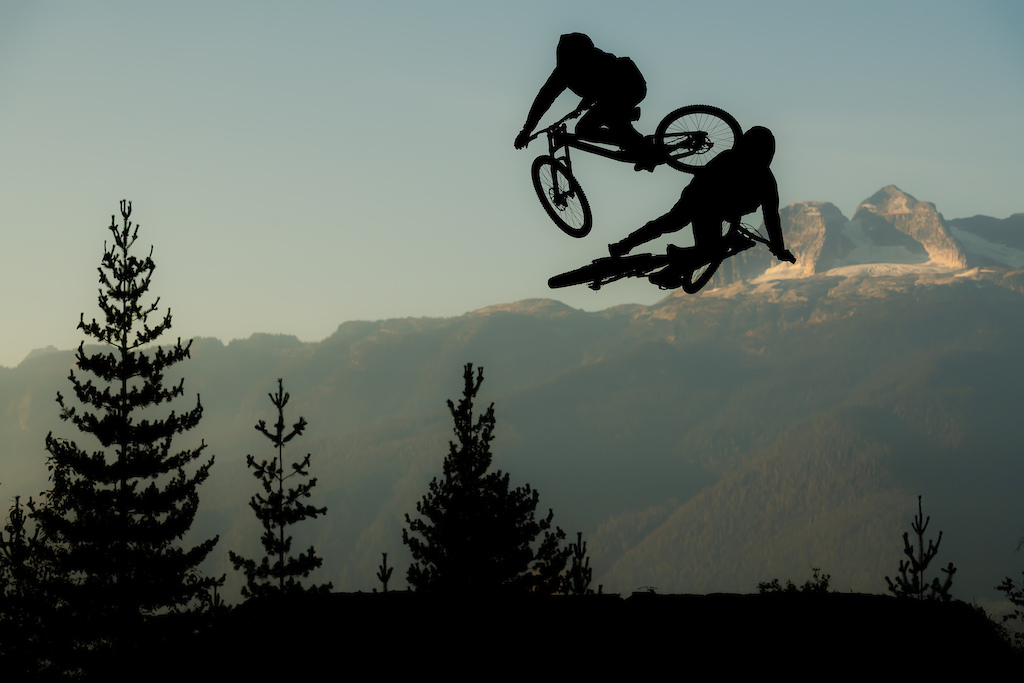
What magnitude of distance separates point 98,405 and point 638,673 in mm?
31916

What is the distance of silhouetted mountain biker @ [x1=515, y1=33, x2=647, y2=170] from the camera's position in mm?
8656

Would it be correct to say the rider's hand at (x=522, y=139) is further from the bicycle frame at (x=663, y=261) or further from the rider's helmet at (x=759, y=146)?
the rider's helmet at (x=759, y=146)

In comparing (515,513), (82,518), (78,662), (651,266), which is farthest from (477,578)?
(651,266)

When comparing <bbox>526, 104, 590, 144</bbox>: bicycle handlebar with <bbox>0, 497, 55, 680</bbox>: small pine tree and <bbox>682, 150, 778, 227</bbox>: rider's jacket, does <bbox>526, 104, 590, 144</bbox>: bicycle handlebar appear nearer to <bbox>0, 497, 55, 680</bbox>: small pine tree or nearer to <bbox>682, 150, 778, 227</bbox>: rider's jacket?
<bbox>682, 150, 778, 227</bbox>: rider's jacket

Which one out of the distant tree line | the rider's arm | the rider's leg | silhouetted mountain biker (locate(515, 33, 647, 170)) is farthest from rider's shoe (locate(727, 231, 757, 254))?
the distant tree line

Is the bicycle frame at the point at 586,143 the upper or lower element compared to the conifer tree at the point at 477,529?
upper

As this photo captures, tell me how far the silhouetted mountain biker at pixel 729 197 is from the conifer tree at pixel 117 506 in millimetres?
29180

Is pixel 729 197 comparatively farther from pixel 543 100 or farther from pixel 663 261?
pixel 543 100

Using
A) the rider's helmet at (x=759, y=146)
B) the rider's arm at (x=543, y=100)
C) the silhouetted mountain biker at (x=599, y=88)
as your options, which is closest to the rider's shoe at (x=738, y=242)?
the rider's helmet at (x=759, y=146)

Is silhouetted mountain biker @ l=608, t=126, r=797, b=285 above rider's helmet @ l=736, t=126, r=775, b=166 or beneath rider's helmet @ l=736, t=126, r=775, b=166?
beneath

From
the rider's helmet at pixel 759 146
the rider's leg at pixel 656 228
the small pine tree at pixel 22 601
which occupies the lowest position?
the small pine tree at pixel 22 601

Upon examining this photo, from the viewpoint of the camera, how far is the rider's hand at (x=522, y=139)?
9628 mm

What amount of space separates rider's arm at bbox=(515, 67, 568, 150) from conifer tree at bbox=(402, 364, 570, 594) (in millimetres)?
24929

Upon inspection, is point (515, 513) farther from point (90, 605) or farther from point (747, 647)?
point (747, 647)
